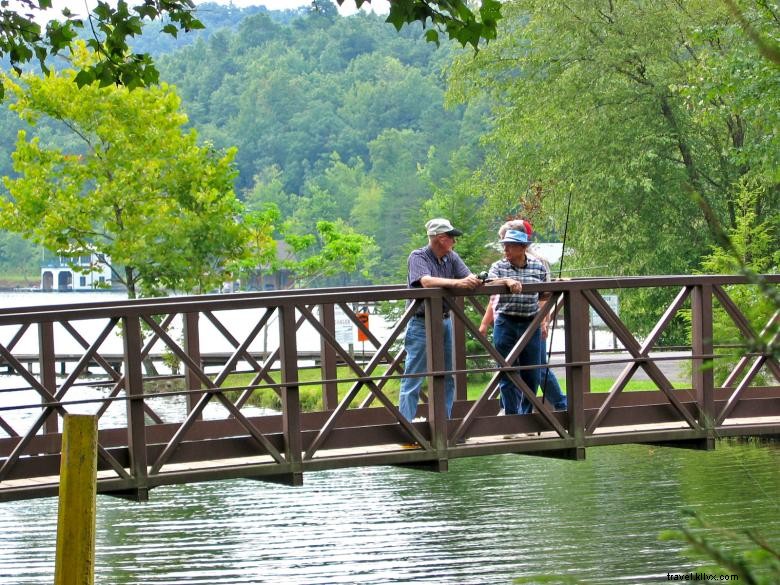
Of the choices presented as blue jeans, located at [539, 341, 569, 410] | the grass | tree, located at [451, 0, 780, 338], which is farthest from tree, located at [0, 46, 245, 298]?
blue jeans, located at [539, 341, 569, 410]

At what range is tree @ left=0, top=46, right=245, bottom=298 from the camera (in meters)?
31.4

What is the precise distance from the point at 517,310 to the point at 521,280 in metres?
0.21

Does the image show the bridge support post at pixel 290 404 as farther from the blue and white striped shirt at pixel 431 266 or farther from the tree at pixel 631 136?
the tree at pixel 631 136

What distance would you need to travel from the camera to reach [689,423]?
996cm

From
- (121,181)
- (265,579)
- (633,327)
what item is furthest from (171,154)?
(265,579)

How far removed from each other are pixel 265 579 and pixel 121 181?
2059 centimetres

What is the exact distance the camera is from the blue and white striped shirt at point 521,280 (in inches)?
383

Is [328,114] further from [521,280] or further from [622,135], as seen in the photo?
[521,280]

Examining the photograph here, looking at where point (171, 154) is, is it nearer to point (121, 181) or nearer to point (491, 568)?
point (121, 181)

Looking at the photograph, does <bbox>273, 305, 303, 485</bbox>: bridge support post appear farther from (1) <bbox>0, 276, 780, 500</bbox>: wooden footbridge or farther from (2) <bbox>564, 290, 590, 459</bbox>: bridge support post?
(2) <bbox>564, 290, 590, 459</bbox>: bridge support post

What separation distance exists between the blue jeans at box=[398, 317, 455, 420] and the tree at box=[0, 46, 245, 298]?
73.5ft

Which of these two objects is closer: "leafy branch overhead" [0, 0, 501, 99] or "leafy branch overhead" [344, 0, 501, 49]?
"leafy branch overhead" [344, 0, 501, 49]

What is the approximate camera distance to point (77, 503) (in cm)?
559

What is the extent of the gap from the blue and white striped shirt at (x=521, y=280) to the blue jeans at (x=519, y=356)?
0.12m
